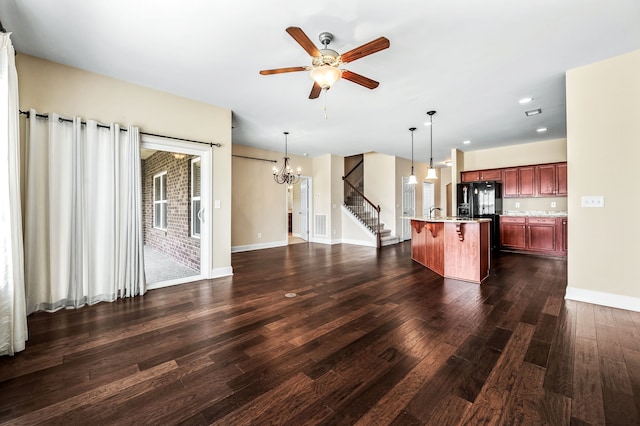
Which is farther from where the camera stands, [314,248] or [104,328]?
[314,248]

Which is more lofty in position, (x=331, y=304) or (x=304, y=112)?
(x=304, y=112)

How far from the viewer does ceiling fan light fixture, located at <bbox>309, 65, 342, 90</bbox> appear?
2445 mm

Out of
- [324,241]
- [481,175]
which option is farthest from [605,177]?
[324,241]

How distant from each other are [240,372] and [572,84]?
489 cm

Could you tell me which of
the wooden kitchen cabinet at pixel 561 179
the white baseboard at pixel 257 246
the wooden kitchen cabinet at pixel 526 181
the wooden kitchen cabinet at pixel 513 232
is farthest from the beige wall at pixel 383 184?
the wooden kitchen cabinet at pixel 561 179

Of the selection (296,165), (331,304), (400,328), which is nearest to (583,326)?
(400,328)

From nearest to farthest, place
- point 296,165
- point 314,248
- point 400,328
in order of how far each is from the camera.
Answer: point 400,328 → point 314,248 → point 296,165

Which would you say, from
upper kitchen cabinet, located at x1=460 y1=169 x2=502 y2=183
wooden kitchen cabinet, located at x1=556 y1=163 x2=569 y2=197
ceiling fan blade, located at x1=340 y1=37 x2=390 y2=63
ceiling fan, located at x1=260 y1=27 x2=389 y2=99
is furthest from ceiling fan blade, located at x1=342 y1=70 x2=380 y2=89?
wooden kitchen cabinet, located at x1=556 y1=163 x2=569 y2=197

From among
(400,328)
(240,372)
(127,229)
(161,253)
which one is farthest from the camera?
(161,253)

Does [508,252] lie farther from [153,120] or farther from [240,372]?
[153,120]

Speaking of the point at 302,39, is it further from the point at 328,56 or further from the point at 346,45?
the point at 346,45

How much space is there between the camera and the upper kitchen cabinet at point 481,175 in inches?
278

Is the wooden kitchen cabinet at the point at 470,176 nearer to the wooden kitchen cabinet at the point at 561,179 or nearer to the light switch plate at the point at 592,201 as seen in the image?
the wooden kitchen cabinet at the point at 561,179

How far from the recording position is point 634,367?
1.94 m
